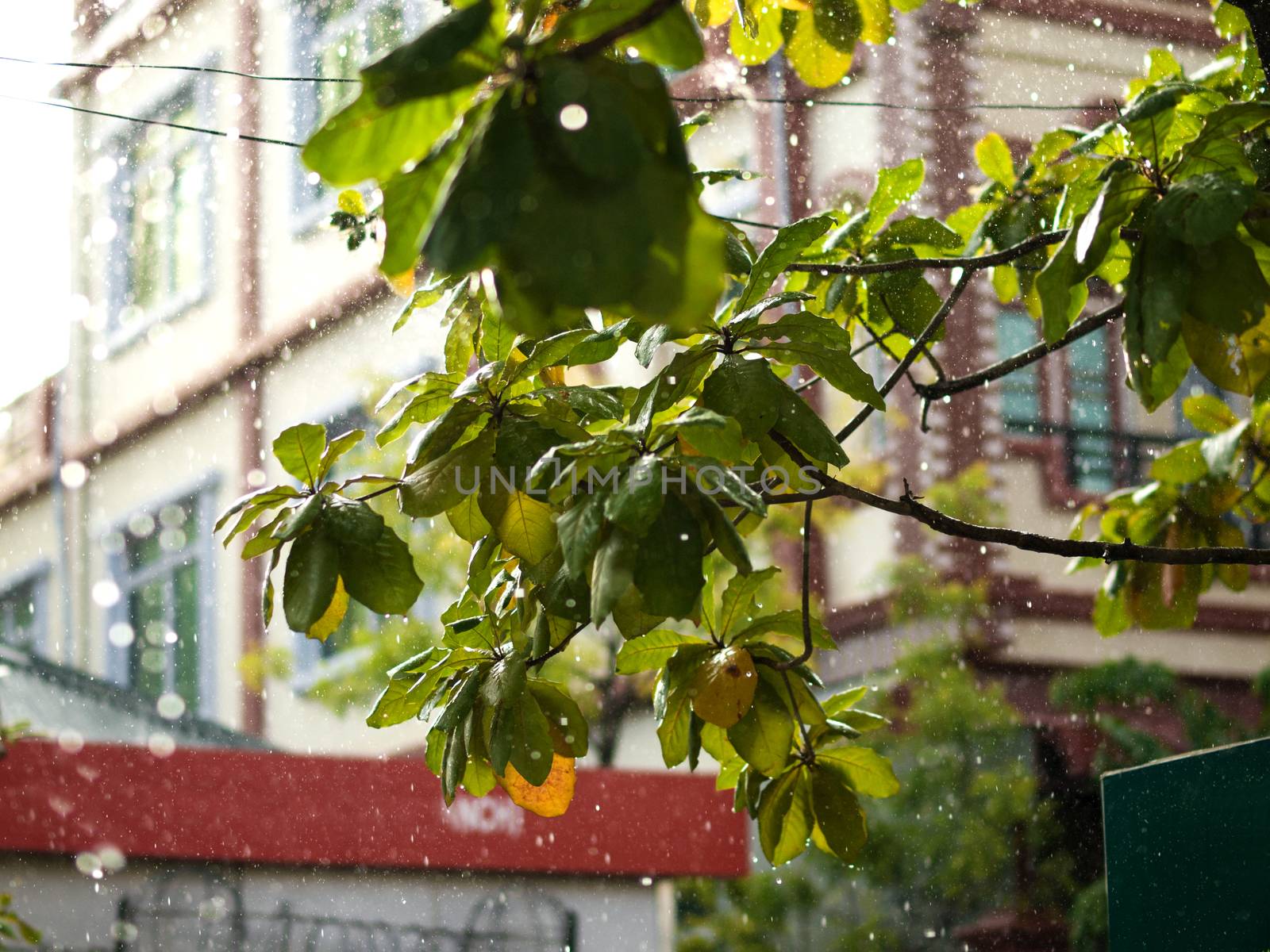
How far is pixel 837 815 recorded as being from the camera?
3.80 ft

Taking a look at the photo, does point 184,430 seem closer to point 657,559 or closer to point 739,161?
point 739,161

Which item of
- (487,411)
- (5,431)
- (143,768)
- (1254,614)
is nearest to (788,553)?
(1254,614)

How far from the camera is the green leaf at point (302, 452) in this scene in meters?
0.95

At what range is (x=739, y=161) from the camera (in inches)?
204

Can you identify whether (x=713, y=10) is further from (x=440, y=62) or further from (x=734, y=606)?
(x=440, y=62)

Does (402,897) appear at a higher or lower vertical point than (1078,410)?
lower

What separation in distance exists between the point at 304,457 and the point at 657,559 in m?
0.32

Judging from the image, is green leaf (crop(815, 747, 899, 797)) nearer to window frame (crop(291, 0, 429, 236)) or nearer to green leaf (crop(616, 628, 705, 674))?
green leaf (crop(616, 628, 705, 674))

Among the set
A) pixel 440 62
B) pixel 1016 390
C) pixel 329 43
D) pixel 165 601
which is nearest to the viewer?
pixel 440 62

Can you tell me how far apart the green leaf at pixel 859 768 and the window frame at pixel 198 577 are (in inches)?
185

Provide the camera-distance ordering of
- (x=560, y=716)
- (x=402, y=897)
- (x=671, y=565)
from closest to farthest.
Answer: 1. (x=671, y=565)
2. (x=560, y=716)
3. (x=402, y=897)

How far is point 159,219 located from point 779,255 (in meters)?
6.21

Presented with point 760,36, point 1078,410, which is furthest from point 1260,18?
point 1078,410

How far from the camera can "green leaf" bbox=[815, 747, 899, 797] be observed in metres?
1.19
